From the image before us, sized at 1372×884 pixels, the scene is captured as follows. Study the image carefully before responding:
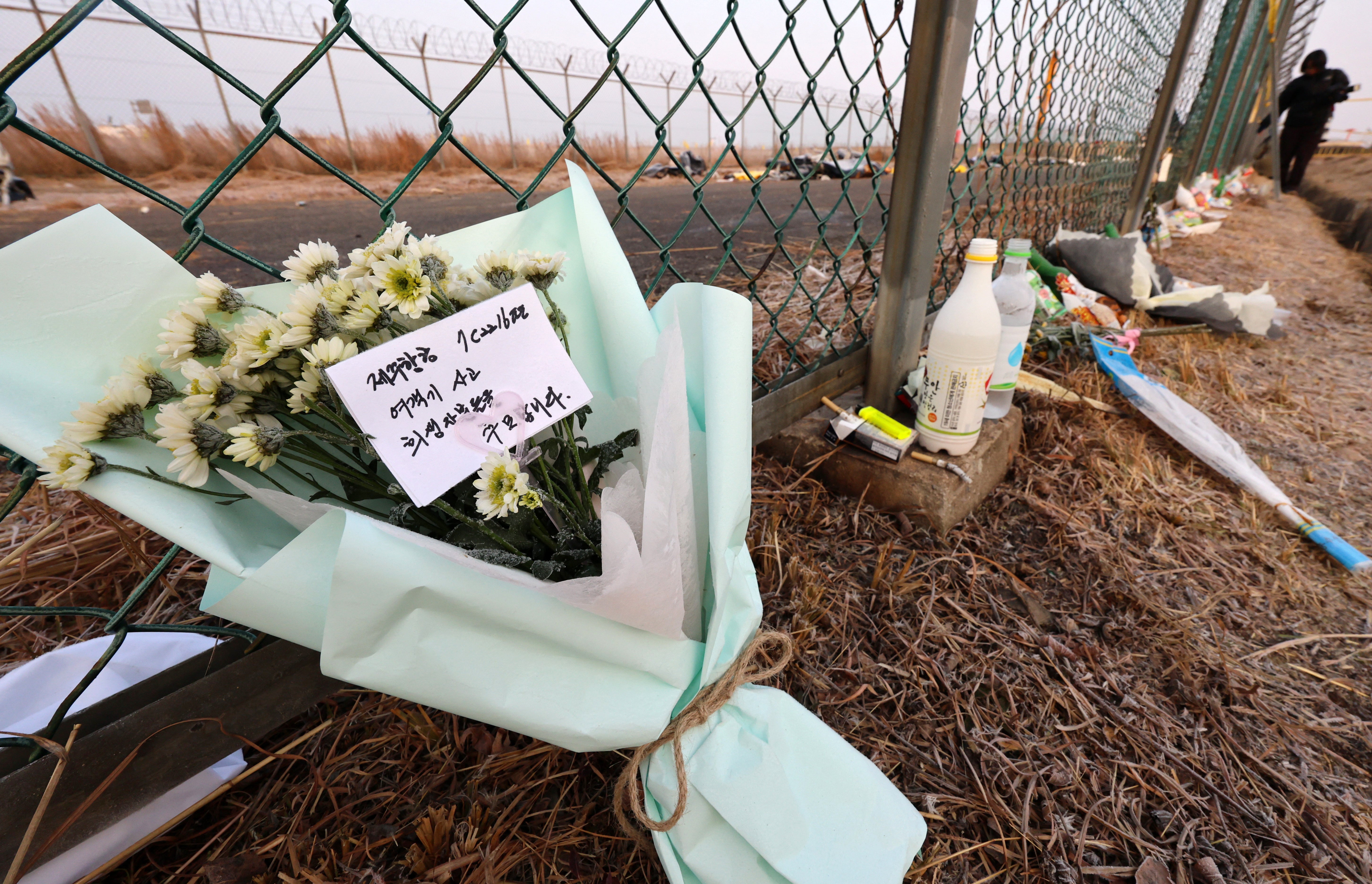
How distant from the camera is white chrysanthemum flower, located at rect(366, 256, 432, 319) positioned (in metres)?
0.47

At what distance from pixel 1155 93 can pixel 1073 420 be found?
4.24 m

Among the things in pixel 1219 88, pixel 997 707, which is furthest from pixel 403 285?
pixel 1219 88

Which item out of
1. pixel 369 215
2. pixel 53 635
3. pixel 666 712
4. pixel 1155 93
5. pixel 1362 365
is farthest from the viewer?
pixel 369 215

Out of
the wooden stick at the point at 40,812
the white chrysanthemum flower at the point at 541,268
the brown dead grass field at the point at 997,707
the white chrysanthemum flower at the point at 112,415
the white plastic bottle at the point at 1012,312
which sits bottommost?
the brown dead grass field at the point at 997,707

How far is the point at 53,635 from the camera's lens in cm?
94

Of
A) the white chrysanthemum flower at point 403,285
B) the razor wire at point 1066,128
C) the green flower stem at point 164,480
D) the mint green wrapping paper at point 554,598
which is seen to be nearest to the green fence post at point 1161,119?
the razor wire at point 1066,128

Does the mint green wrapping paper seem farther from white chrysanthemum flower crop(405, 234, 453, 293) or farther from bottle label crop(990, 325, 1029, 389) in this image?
bottle label crop(990, 325, 1029, 389)

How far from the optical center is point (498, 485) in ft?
1.57

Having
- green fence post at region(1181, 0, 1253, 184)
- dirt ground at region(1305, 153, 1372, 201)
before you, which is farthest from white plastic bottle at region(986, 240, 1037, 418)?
dirt ground at region(1305, 153, 1372, 201)

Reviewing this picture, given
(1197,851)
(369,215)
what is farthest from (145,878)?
(369,215)

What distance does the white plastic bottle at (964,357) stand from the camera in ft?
3.86

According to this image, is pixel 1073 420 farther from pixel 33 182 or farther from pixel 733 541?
pixel 33 182

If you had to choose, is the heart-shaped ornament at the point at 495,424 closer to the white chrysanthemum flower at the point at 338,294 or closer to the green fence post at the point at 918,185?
the white chrysanthemum flower at the point at 338,294

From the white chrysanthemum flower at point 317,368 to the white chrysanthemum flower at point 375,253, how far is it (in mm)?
66
